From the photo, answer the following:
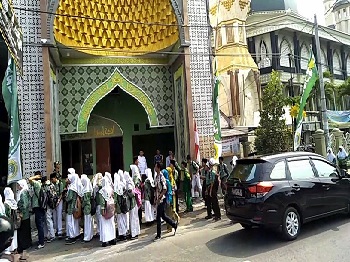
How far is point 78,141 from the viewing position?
14.1 m

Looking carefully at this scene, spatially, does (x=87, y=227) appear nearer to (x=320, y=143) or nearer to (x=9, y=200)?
(x=9, y=200)

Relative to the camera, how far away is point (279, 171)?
21.5ft

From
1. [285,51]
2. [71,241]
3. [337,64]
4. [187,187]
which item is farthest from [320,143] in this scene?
[337,64]

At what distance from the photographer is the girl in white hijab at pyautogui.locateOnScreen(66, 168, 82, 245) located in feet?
25.4

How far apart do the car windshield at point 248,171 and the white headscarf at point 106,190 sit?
2597 mm

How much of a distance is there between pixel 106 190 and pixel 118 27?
7.59m

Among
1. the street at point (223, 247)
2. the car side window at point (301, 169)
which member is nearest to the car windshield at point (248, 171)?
the car side window at point (301, 169)

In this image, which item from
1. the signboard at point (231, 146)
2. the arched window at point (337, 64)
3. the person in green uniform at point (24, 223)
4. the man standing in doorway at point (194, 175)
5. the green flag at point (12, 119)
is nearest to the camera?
the person in green uniform at point (24, 223)

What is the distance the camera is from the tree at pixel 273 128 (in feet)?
50.5

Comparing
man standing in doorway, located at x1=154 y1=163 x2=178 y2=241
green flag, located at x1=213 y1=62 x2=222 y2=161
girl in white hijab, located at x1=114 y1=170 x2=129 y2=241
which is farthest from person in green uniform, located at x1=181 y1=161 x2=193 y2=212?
girl in white hijab, located at x1=114 y1=170 x2=129 y2=241

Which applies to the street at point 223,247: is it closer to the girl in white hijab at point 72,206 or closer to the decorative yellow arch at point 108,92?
the girl in white hijab at point 72,206

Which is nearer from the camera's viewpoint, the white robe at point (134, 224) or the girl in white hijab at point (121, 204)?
the girl in white hijab at point (121, 204)

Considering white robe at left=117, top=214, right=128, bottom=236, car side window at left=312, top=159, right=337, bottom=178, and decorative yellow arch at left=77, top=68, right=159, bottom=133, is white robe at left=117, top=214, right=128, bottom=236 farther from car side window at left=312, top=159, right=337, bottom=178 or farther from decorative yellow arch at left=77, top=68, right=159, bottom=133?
decorative yellow arch at left=77, top=68, right=159, bottom=133

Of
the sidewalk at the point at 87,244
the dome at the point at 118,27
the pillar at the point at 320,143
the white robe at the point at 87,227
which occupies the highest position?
the dome at the point at 118,27
